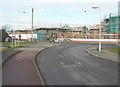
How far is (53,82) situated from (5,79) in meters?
2.91

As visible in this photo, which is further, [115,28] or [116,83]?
[115,28]

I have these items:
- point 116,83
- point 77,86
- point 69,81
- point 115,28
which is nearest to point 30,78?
point 69,81

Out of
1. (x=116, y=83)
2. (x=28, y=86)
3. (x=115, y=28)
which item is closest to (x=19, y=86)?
(x=28, y=86)

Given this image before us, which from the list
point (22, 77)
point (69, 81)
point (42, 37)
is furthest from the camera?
point (42, 37)

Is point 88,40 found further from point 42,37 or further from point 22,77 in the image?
point 22,77

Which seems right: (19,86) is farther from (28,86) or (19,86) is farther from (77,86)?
(77,86)

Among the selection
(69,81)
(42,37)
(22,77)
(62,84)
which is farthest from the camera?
→ (42,37)

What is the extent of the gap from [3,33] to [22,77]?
68.7 meters

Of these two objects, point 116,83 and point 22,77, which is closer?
point 116,83

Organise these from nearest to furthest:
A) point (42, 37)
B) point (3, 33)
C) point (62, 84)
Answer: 1. point (62, 84)
2. point (3, 33)
3. point (42, 37)

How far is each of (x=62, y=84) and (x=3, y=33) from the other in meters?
71.6

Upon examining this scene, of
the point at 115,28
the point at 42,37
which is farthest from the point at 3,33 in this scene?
the point at 115,28

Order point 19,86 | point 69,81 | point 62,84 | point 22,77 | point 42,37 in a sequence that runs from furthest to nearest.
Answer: point 42,37
point 22,77
point 69,81
point 62,84
point 19,86

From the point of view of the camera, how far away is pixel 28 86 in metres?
16.0
